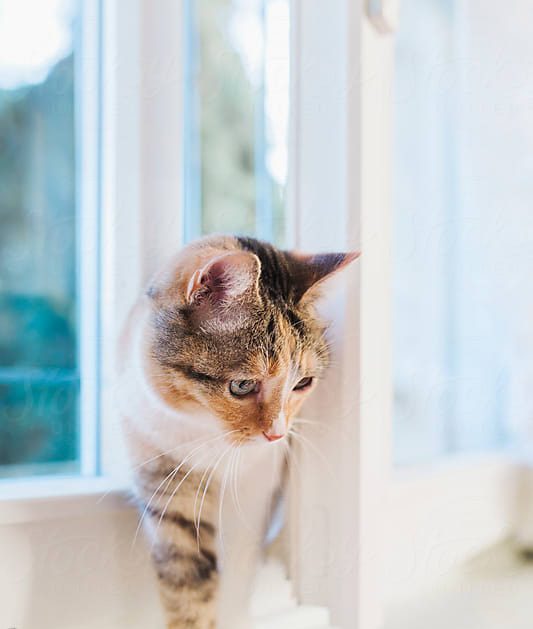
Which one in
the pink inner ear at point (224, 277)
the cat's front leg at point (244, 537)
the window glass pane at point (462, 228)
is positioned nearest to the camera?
the pink inner ear at point (224, 277)

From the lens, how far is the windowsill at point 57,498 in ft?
2.43

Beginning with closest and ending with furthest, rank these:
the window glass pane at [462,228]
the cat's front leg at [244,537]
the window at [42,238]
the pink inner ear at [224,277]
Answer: the pink inner ear at [224,277]
the cat's front leg at [244,537]
the window at [42,238]
the window glass pane at [462,228]

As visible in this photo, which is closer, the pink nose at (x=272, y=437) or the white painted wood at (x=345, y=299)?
A: the pink nose at (x=272, y=437)

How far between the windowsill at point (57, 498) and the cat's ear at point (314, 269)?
0.34 metres

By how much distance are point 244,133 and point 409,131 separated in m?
0.59

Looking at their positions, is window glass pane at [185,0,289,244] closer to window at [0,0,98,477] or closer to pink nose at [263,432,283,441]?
window at [0,0,98,477]

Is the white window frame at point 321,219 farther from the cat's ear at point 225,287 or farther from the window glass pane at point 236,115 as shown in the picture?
the cat's ear at point 225,287

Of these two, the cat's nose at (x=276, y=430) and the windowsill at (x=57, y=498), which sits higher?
the cat's nose at (x=276, y=430)

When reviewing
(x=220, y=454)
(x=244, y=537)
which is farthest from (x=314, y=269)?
(x=244, y=537)

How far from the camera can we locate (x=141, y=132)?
0.89 m

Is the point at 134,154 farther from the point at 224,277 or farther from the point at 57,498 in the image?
the point at 57,498

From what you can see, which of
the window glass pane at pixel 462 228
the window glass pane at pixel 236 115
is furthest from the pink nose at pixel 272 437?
the window glass pane at pixel 462 228

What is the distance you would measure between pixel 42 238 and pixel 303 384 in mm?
530

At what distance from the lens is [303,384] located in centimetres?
78
